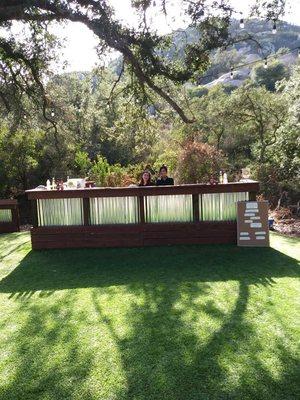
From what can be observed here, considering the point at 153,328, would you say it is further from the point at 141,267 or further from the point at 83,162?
the point at 83,162

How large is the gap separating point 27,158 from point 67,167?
259 centimetres

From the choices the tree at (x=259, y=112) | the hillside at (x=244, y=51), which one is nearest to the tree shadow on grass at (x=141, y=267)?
the hillside at (x=244, y=51)

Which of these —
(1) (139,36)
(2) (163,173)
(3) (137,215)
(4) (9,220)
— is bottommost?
(4) (9,220)

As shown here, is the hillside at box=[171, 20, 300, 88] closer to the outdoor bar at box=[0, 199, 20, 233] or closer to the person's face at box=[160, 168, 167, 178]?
the person's face at box=[160, 168, 167, 178]

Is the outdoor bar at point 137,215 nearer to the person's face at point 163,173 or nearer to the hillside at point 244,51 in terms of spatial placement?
the person's face at point 163,173

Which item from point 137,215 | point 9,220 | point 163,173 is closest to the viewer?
point 137,215

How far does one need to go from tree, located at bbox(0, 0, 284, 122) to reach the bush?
776 cm

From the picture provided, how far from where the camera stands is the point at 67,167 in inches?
736

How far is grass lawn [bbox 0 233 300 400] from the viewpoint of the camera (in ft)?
10.1

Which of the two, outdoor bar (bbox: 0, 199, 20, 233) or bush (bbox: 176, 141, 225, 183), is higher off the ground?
bush (bbox: 176, 141, 225, 183)

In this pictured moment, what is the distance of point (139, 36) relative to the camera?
20.6 ft

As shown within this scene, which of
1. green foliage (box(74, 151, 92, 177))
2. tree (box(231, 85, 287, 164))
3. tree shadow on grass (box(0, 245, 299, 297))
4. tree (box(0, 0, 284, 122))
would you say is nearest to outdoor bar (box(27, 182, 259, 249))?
tree shadow on grass (box(0, 245, 299, 297))

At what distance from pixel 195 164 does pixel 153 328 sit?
12.0 metres

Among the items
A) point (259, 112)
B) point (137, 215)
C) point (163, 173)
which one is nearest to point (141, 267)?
point (137, 215)
